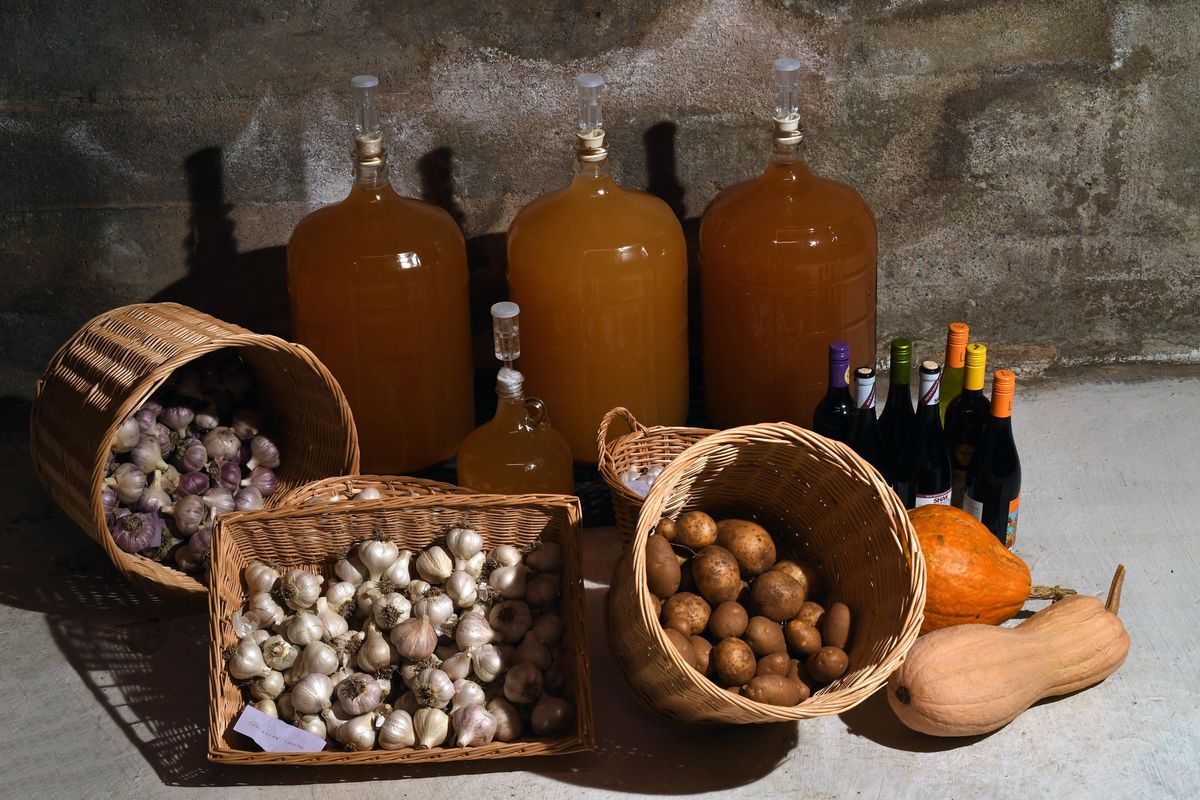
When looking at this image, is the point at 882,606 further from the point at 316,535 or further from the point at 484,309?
the point at 484,309

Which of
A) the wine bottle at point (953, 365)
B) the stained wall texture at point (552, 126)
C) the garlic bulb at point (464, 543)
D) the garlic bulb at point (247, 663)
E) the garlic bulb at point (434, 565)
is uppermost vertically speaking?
the stained wall texture at point (552, 126)

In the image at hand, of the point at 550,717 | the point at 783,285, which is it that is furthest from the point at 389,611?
the point at 783,285

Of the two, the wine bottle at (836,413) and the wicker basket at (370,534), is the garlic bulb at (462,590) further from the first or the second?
the wine bottle at (836,413)

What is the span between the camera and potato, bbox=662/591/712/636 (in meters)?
1.60

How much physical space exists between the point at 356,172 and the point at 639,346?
1.90 feet

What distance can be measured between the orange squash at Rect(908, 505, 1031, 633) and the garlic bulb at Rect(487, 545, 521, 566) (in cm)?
58

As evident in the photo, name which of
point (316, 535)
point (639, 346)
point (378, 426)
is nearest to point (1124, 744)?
point (639, 346)

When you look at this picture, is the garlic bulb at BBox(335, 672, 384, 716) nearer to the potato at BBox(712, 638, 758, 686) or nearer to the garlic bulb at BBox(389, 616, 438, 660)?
the garlic bulb at BBox(389, 616, 438, 660)

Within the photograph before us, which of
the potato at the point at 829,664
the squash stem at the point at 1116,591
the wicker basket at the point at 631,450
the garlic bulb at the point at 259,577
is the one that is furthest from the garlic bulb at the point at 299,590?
the squash stem at the point at 1116,591

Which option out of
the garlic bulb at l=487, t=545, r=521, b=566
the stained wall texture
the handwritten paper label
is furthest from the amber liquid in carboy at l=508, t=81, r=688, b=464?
the handwritten paper label

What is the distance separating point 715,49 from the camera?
2299 mm

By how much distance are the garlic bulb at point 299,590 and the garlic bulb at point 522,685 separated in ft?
1.05

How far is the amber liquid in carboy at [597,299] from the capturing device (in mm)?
2125

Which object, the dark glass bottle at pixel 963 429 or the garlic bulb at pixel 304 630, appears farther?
the dark glass bottle at pixel 963 429
